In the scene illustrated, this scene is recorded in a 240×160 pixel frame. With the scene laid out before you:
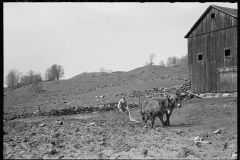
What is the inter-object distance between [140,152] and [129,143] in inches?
39.0

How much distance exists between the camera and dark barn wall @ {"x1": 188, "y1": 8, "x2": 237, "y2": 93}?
69.9ft

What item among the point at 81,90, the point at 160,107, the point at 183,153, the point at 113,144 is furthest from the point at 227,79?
the point at 81,90

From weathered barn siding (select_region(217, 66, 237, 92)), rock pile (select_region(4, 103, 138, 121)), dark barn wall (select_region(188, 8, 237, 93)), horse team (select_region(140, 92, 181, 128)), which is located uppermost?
dark barn wall (select_region(188, 8, 237, 93))

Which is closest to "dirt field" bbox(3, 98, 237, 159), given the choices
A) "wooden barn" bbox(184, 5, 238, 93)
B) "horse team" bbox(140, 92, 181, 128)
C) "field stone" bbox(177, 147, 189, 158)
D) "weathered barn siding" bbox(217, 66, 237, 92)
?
"field stone" bbox(177, 147, 189, 158)

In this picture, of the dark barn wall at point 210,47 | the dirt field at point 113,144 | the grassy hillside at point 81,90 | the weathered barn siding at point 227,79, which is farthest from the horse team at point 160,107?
the grassy hillside at point 81,90

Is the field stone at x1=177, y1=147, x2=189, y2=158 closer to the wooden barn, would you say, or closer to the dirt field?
the dirt field

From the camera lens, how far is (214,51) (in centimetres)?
2266

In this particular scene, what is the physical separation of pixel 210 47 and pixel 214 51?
0.62 metres

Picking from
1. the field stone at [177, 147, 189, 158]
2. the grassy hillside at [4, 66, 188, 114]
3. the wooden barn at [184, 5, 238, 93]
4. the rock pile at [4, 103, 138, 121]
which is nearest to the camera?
the field stone at [177, 147, 189, 158]

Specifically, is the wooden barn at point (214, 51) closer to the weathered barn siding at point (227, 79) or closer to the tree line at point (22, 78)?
the weathered barn siding at point (227, 79)

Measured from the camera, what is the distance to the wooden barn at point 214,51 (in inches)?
837

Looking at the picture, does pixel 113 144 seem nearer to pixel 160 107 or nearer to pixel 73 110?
pixel 160 107

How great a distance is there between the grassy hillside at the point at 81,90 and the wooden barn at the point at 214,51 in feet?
34.2

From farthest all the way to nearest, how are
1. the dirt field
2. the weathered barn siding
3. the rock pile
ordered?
the weathered barn siding, the rock pile, the dirt field
